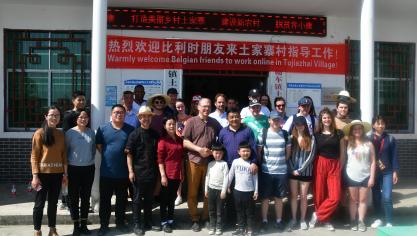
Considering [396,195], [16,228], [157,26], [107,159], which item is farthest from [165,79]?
[396,195]

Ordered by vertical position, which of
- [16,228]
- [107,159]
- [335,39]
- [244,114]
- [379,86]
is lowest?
[16,228]

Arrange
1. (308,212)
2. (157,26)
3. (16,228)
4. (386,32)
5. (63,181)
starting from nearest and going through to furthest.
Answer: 1. (63,181)
2. (16,228)
3. (308,212)
4. (157,26)
5. (386,32)

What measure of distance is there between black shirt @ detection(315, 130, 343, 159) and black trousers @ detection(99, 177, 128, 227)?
2545 millimetres

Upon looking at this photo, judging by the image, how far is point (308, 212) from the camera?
22.0 feet

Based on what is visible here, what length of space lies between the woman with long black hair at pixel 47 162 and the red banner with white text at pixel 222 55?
10.8 ft

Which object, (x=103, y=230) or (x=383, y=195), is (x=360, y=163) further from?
(x=103, y=230)

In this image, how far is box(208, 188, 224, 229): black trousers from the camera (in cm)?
584

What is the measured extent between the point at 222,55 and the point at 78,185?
13.6 feet

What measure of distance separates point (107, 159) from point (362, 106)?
152 inches

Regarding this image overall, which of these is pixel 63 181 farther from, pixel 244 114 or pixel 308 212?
pixel 308 212

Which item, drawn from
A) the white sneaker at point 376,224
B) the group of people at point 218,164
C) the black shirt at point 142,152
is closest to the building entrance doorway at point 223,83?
the group of people at point 218,164

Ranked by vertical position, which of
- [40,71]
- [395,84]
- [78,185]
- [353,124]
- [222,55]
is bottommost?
[78,185]

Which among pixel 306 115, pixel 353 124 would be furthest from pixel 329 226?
pixel 306 115

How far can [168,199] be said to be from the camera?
5.94 meters
